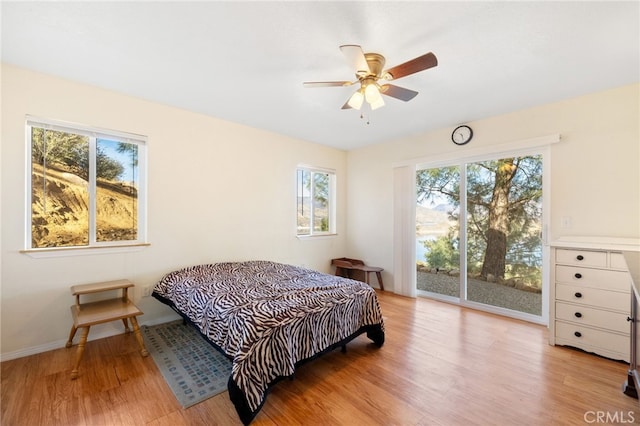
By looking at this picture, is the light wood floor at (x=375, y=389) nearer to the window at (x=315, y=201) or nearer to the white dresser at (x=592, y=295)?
the white dresser at (x=592, y=295)

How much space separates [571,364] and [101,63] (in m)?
4.61

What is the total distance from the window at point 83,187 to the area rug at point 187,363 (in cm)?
105

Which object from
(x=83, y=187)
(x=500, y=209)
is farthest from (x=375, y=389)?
(x=83, y=187)

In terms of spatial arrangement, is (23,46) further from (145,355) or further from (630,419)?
(630,419)

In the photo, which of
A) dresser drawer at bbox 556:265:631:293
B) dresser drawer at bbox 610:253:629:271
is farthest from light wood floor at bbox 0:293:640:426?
dresser drawer at bbox 610:253:629:271

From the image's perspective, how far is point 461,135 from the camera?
3531mm

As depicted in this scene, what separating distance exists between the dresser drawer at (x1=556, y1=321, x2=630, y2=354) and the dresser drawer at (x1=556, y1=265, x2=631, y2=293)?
1.28ft

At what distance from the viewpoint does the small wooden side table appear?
2.02 meters

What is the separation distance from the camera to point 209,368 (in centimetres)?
210

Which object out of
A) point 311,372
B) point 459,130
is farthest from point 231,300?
point 459,130

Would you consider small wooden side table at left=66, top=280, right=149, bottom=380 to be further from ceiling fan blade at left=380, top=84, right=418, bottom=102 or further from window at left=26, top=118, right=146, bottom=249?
ceiling fan blade at left=380, top=84, right=418, bottom=102

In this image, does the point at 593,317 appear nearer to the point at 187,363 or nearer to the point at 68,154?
the point at 187,363

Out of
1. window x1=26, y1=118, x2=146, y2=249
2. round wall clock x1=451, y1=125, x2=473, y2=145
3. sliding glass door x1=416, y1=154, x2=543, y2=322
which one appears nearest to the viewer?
window x1=26, y1=118, x2=146, y2=249

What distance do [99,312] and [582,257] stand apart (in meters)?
4.21
